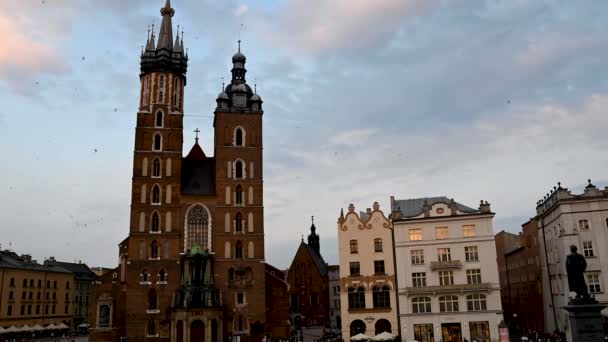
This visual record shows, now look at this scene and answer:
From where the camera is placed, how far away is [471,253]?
185ft

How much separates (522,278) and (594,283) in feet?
81.0

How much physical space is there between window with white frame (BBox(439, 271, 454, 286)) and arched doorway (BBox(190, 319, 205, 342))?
25801mm

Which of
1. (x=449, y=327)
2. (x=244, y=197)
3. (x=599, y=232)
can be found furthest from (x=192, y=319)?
(x=599, y=232)

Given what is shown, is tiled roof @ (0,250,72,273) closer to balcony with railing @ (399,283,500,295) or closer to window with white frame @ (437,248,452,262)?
balcony with railing @ (399,283,500,295)

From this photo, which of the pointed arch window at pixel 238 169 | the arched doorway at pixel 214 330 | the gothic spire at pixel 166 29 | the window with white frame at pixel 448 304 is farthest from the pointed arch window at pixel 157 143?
the window with white frame at pixel 448 304

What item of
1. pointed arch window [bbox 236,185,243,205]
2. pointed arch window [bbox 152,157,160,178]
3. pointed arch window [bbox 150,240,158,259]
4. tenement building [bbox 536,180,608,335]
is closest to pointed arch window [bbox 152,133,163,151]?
pointed arch window [bbox 152,157,160,178]

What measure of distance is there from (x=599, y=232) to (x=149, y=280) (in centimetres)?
4667

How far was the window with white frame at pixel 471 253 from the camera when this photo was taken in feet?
184

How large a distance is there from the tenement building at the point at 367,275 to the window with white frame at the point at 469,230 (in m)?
7.52

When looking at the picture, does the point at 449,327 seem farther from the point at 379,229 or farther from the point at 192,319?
the point at 192,319

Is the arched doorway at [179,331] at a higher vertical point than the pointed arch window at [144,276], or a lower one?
lower

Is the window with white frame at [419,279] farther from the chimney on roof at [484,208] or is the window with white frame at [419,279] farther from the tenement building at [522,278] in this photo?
the tenement building at [522,278]

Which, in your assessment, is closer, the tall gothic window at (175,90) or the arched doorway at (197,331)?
the arched doorway at (197,331)

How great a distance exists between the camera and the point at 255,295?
211ft
